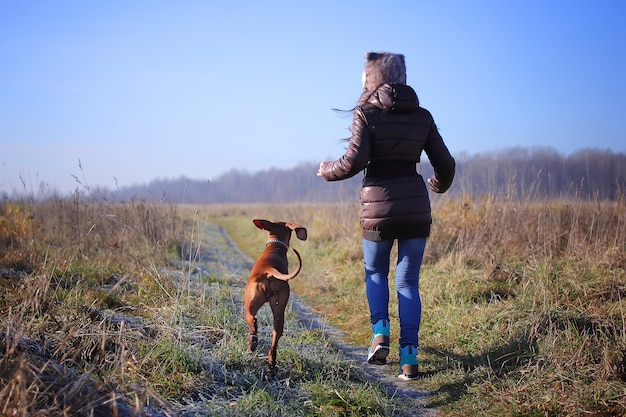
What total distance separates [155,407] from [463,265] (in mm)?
4335

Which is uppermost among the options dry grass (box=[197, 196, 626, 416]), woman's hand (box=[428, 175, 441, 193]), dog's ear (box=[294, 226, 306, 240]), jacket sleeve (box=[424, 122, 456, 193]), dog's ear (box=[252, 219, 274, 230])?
jacket sleeve (box=[424, 122, 456, 193])

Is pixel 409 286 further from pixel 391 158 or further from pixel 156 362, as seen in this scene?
pixel 156 362

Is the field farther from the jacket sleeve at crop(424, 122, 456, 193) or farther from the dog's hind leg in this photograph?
the jacket sleeve at crop(424, 122, 456, 193)

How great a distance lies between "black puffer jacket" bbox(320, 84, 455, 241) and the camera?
10.4ft

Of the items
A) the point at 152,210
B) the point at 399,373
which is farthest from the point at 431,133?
the point at 152,210

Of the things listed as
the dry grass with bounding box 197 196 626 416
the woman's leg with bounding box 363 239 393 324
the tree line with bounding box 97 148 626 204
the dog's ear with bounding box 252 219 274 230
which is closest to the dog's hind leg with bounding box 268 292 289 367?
the dog's ear with bounding box 252 219 274 230

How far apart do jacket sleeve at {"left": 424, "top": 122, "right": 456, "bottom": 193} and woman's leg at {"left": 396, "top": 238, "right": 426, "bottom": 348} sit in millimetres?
545

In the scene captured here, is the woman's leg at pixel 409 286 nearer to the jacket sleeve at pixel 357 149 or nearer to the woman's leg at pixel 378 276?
the woman's leg at pixel 378 276

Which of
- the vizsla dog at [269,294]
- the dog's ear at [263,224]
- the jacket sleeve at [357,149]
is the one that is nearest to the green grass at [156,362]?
the vizsla dog at [269,294]

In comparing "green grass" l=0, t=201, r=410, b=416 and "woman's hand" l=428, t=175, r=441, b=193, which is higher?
"woman's hand" l=428, t=175, r=441, b=193

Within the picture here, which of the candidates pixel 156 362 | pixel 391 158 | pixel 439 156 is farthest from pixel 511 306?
pixel 156 362

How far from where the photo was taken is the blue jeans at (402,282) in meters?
3.29

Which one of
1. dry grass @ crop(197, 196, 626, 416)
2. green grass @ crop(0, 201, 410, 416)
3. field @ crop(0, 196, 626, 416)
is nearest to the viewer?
green grass @ crop(0, 201, 410, 416)

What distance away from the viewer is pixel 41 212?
7703 mm
